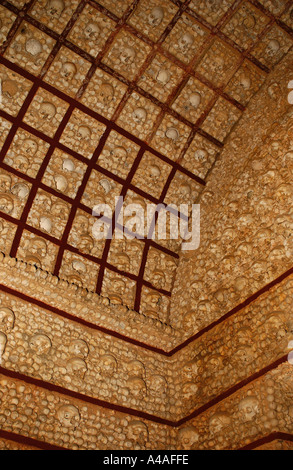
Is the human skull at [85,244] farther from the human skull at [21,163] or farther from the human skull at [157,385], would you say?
the human skull at [157,385]

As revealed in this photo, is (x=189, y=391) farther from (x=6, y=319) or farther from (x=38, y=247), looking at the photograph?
(x=38, y=247)

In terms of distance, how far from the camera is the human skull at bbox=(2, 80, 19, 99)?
5.71m

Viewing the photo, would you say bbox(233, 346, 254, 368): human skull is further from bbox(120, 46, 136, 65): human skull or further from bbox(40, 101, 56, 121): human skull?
bbox(120, 46, 136, 65): human skull

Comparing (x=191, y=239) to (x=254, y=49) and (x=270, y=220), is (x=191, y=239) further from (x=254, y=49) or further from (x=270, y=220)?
(x=254, y=49)

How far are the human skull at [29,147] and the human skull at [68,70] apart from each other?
1.05 metres

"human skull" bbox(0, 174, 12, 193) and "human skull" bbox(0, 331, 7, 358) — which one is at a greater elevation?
"human skull" bbox(0, 174, 12, 193)

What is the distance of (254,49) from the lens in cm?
638

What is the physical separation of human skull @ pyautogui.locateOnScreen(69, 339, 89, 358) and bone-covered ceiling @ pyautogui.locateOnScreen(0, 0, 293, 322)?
799 mm

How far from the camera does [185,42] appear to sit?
6.24m

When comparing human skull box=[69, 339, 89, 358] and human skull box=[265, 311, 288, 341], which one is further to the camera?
human skull box=[69, 339, 89, 358]

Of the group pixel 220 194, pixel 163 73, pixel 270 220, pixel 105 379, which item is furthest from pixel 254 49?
pixel 105 379

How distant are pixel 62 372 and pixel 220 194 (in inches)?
136

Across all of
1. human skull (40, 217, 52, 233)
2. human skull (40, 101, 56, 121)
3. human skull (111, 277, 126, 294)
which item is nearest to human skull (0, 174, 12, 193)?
human skull (40, 217, 52, 233)

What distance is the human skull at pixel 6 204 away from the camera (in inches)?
212
